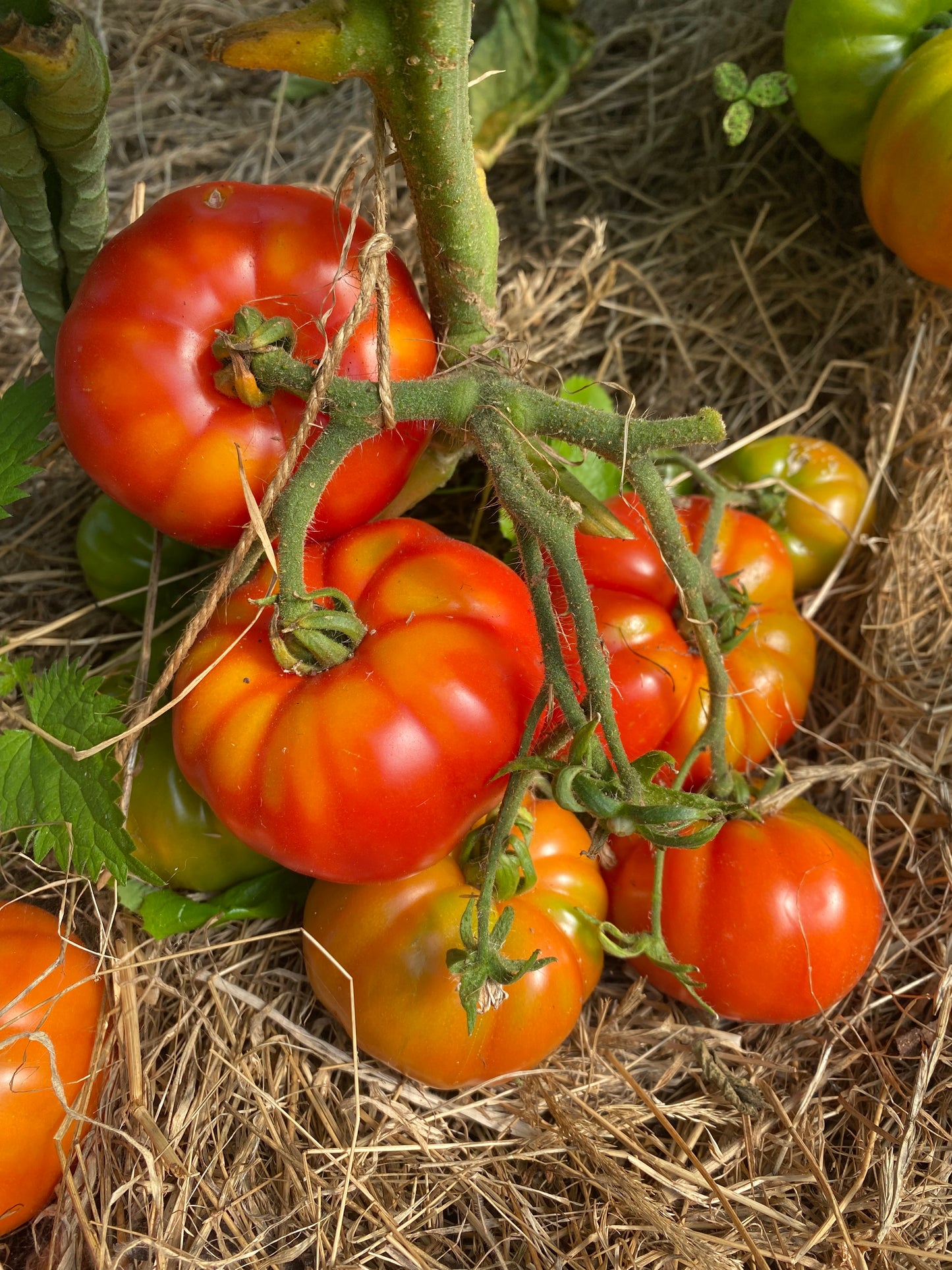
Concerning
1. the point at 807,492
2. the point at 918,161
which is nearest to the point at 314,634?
the point at 807,492

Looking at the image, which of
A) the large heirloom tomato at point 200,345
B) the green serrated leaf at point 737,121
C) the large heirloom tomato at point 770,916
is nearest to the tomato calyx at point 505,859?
the large heirloom tomato at point 770,916

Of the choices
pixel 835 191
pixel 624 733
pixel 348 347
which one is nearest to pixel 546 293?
pixel 835 191

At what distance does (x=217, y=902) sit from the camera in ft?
4.47

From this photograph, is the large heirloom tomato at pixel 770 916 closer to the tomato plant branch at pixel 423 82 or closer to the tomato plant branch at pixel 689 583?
the tomato plant branch at pixel 689 583

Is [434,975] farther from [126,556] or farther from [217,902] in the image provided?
[126,556]

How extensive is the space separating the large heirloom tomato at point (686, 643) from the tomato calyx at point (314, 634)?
282mm

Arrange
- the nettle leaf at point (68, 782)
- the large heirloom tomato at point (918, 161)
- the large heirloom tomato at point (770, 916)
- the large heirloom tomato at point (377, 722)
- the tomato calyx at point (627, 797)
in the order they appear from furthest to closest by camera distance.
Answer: the large heirloom tomato at point (918, 161) < the large heirloom tomato at point (770, 916) < the nettle leaf at point (68, 782) < the large heirloom tomato at point (377, 722) < the tomato calyx at point (627, 797)

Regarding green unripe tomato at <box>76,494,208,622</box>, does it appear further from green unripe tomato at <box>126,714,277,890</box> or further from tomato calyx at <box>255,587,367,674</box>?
tomato calyx at <box>255,587,367,674</box>

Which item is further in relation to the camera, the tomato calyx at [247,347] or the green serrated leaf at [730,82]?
the green serrated leaf at [730,82]

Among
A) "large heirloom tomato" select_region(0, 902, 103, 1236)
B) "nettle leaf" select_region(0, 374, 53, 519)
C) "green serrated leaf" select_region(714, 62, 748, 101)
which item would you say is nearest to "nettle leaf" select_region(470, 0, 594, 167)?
"green serrated leaf" select_region(714, 62, 748, 101)

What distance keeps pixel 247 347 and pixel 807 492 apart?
101 centimetres

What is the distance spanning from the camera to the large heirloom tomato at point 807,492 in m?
1.59

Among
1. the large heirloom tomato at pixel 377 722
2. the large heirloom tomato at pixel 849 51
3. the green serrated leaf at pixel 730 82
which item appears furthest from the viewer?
the green serrated leaf at pixel 730 82

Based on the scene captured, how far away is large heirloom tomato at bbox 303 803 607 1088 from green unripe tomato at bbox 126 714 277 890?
16 cm
